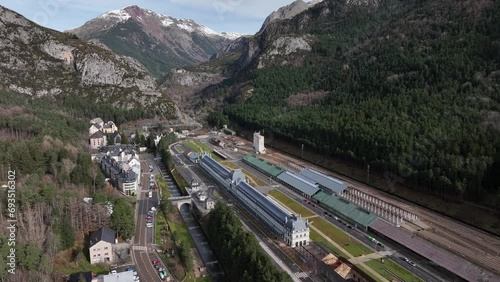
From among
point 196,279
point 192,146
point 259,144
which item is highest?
point 259,144

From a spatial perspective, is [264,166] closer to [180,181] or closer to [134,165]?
[180,181]

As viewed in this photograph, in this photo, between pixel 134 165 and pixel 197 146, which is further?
pixel 197 146

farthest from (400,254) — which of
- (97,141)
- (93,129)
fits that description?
(93,129)

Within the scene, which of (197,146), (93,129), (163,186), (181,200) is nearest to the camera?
(181,200)

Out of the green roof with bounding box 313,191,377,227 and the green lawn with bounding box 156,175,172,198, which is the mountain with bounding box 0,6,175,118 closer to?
the green lawn with bounding box 156,175,172,198

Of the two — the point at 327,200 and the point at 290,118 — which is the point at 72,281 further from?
the point at 290,118

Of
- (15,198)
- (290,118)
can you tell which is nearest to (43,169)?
(15,198)
